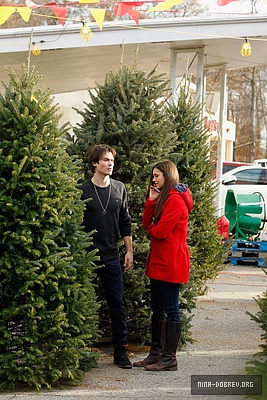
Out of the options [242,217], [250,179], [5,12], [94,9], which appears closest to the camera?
[5,12]

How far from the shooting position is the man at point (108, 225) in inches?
269

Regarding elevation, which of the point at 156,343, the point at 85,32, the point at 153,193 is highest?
the point at 85,32

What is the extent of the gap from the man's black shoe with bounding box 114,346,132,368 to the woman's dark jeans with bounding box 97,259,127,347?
0.04 metres

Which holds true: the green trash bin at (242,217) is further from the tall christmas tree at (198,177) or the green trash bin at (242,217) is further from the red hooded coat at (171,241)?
the red hooded coat at (171,241)

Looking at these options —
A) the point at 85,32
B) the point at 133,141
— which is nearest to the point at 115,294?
the point at 133,141

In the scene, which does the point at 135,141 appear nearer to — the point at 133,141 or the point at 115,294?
the point at 133,141

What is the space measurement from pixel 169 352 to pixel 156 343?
0.19 m

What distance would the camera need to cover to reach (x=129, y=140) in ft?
24.8

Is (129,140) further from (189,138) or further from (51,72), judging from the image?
(51,72)

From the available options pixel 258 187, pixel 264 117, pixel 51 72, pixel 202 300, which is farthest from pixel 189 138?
pixel 264 117

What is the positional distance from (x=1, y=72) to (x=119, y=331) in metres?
11.0

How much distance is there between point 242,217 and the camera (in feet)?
52.9

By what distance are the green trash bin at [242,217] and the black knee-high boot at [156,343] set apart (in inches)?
362

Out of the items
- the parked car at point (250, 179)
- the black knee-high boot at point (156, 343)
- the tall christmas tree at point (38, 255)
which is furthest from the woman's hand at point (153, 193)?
the parked car at point (250, 179)
